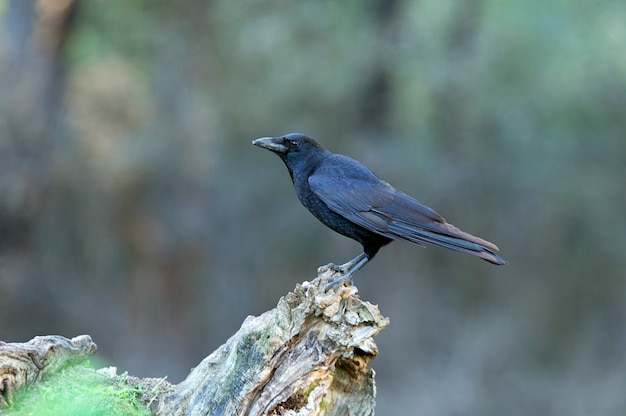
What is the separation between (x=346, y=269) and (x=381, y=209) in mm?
554

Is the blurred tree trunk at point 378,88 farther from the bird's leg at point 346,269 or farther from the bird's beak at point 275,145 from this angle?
the bird's leg at point 346,269

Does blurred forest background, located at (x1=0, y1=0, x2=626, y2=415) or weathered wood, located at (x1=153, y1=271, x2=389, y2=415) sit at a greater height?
blurred forest background, located at (x1=0, y1=0, x2=626, y2=415)

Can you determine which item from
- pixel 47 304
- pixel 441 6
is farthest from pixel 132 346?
pixel 441 6

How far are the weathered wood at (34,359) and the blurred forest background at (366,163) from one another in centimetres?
987

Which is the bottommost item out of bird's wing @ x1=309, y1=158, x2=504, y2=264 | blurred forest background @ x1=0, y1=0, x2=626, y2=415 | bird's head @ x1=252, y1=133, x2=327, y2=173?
bird's wing @ x1=309, y1=158, x2=504, y2=264

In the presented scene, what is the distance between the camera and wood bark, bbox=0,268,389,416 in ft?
15.6

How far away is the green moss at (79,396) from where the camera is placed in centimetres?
468

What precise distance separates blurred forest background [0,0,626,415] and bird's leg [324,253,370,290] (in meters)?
9.34

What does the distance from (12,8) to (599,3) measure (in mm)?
10365

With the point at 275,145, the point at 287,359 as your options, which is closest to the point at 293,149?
the point at 275,145

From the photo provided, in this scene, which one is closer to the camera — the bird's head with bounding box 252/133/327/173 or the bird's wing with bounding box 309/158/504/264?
the bird's wing with bounding box 309/158/504/264

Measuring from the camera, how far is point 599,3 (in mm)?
15586

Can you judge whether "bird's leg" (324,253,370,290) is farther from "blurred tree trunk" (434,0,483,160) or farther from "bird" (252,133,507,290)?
"blurred tree trunk" (434,0,483,160)

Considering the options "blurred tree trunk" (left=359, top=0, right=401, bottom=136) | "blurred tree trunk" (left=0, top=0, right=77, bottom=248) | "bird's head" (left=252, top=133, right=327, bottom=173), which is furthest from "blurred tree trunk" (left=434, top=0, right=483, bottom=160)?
"bird's head" (left=252, top=133, right=327, bottom=173)
